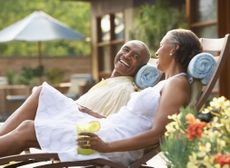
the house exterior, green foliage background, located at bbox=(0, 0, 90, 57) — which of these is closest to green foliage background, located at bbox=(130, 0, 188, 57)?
the house exterior

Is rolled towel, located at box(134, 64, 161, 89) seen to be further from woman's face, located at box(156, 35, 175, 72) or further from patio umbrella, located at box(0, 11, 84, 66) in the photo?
patio umbrella, located at box(0, 11, 84, 66)

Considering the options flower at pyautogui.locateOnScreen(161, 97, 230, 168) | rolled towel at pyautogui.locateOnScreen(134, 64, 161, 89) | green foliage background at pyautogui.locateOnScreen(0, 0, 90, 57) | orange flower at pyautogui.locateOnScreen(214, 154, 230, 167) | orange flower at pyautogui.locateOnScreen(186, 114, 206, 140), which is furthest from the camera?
green foliage background at pyautogui.locateOnScreen(0, 0, 90, 57)

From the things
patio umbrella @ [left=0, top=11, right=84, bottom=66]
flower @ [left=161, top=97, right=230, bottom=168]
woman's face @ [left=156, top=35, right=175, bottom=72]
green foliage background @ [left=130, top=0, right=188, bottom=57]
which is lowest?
patio umbrella @ [left=0, top=11, right=84, bottom=66]

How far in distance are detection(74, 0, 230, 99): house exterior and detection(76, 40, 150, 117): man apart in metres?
4.32

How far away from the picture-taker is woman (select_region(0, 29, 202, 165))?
326cm

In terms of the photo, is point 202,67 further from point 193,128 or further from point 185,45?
point 193,128

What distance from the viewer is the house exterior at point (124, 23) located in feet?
28.5

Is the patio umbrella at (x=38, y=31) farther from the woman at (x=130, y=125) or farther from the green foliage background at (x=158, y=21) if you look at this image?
the woman at (x=130, y=125)

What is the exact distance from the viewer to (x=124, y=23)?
1274cm

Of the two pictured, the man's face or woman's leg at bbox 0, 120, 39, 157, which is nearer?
woman's leg at bbox 0, 120, 39, 157

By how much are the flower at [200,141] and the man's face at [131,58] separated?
→ 1.38 m

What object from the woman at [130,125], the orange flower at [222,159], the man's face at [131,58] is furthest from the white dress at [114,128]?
the orange flower at [222,159]

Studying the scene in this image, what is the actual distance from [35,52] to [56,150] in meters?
24.7

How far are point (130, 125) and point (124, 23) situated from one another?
9.37 m
